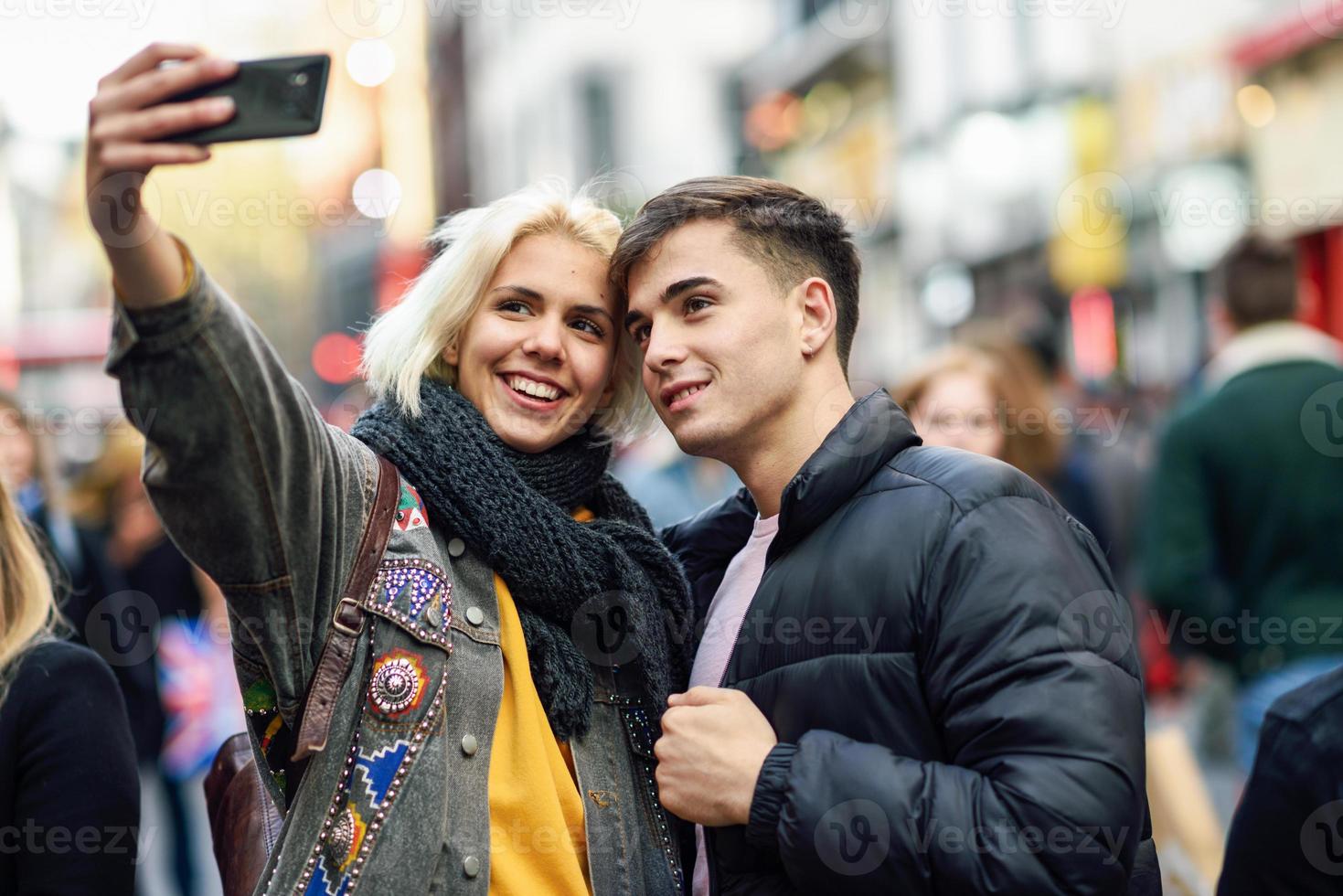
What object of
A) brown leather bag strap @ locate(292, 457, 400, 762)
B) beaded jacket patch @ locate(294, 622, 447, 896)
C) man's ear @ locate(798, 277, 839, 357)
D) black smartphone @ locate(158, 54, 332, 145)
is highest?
black smartphone @ locate(158, 54, 332, 145)

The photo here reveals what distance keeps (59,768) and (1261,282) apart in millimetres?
3798

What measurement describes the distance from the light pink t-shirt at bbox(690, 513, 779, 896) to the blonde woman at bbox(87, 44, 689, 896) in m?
0.06

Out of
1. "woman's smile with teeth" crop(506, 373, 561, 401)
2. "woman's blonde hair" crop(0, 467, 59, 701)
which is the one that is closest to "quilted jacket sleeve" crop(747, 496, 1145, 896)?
"woman's smile with teeth" crop(506, 373, 561, 401)

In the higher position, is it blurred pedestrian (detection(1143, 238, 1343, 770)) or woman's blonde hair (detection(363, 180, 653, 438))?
woman's blonde hair (detection(363, 180, 653, 438))

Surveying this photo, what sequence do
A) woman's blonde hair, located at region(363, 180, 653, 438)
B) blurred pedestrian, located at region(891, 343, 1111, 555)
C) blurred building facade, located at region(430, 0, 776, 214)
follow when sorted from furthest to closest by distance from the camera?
blurred building facade, located at region(430, 0, 776, 214) < blurred pedestrian, located at region(891, 343, 1111, 555) < woman's blonde hair, located at region(363, 180, 653, 438)

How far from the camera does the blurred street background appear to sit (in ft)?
19.9

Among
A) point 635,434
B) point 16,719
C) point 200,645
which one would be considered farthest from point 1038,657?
point 200,645

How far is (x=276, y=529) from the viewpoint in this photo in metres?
2.14

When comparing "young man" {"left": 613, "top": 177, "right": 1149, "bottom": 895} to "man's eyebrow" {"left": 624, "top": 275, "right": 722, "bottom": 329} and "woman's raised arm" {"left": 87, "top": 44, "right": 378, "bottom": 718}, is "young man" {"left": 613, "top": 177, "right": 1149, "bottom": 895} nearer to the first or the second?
"man's eyebrow" {"left": 624, "top": 275, "right": 722, "bottom": 329}

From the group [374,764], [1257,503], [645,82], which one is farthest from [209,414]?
[645,82]

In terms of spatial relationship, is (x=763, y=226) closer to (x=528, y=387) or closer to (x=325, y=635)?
(x=528, y=387)

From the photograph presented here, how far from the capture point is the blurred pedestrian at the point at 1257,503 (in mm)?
4176

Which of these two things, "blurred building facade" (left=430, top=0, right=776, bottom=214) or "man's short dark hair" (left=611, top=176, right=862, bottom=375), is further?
"blurred building facade" (left=430, top=0, right=776, bottom=214)

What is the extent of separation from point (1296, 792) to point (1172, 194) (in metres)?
14.3
